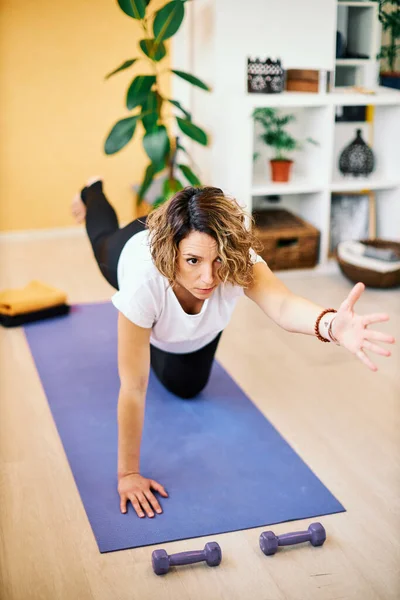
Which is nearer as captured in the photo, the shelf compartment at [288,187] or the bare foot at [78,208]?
the bare foot at [78,208]

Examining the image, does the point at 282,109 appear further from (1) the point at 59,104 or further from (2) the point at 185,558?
(2) the point at 185,558

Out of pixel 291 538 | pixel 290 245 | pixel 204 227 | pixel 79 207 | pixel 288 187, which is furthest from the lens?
Answer: pixel 290 245

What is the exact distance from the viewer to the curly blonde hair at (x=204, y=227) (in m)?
1.66

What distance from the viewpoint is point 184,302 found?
2.04 meters

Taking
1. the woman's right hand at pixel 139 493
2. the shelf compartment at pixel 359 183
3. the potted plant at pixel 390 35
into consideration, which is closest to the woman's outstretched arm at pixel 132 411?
the woman's right hand at pixel 139 493

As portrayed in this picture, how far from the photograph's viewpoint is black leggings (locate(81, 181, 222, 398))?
2.38 meters

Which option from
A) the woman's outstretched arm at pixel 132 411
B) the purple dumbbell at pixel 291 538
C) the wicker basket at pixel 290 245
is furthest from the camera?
the wicker basket at pixel 290 245

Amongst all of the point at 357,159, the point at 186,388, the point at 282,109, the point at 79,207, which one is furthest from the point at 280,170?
the point at 186,388

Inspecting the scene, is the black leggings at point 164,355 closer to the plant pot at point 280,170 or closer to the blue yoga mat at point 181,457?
the blue yoga mat at point 181,457

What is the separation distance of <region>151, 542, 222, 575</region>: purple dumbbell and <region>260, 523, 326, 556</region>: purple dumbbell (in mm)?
108

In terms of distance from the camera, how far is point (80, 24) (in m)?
1.85

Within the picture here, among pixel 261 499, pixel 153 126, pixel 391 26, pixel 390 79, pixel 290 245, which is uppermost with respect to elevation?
pixel 391 26

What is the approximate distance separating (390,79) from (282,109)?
1.59 meters

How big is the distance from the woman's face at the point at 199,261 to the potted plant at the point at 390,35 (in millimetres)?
557
